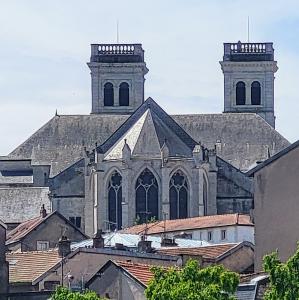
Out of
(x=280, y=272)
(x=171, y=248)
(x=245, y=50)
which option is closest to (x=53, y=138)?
(x=245, y=50)

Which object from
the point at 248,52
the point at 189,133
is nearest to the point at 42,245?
the point at 189,133

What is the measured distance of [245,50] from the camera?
413 ft

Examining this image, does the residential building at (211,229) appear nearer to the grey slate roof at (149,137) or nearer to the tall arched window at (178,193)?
the tall arched window at (178,193)

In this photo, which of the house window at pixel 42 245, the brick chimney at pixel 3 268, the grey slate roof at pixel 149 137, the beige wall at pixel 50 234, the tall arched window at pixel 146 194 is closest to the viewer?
the brick chimney at pixel 3 268

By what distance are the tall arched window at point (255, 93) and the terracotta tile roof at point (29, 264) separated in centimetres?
6311

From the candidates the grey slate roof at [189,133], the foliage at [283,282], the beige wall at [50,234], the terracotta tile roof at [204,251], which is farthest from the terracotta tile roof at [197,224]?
the foliage at [283,282]

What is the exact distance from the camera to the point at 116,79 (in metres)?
125

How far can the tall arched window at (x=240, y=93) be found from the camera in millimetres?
123875

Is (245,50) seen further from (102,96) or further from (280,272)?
(280,272)

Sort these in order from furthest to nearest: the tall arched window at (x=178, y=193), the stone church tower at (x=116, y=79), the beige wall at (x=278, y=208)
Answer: the stone church tower at (x=116, y=79) → the tall arched window at (x=178, y=193) → the beige wall at (x=278, y=208)

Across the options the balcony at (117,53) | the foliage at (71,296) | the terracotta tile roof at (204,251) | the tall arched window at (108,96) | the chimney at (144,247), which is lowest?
the foliage at (71,296)

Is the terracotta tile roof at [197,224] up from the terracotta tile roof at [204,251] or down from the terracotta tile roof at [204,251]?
up

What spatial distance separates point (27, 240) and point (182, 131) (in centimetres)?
2631

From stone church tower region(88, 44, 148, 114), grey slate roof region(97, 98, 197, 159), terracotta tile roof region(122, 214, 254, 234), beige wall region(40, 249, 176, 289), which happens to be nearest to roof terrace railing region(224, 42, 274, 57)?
stone church tower region(88, 44, 148, 114)
